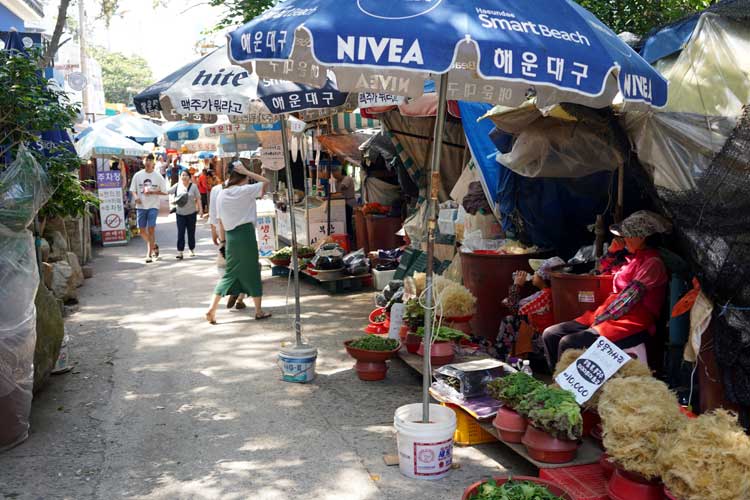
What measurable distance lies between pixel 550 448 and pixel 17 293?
397 centimetres

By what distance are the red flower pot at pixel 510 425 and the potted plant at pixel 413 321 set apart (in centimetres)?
196

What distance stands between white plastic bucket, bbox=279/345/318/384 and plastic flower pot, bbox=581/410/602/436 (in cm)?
279

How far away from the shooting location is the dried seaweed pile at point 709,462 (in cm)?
346

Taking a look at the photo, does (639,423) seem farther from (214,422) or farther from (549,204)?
(549,204)

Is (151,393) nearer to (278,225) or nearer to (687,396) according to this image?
(687,396)

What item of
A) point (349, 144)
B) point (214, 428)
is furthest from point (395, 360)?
point (349, 144)

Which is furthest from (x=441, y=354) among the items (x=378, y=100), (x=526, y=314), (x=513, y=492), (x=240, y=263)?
(x=240, y=263)

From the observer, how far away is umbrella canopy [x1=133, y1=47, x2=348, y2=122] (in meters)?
6.72

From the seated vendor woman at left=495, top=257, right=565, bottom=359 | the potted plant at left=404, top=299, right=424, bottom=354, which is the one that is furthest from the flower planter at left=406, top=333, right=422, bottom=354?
the seated vendor woman at left=495, top=257, right=565, bottom=359

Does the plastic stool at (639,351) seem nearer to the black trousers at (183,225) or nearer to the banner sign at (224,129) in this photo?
the banner sign at (224,129)

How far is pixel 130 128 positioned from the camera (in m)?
19.9

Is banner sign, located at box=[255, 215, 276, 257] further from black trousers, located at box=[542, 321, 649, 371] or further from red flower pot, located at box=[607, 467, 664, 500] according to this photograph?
red flower pot, located at box=[607, 467, 664, 500]

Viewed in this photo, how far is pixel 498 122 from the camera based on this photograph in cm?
657

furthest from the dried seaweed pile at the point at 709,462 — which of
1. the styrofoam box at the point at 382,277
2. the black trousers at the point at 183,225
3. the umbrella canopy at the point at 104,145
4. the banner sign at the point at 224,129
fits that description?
the umbrella canopy at the point at 104,145
